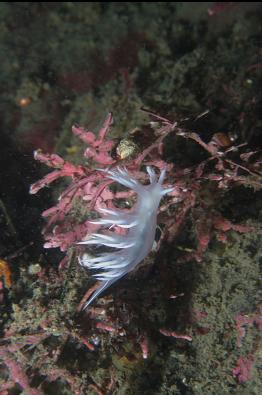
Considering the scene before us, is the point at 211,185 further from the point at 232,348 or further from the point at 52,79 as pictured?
the point at 52,79

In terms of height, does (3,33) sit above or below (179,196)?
above

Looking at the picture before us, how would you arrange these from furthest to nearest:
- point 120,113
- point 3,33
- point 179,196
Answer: point 3,33 → point 120,113 → point 179,196

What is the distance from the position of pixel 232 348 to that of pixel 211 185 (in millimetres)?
1475

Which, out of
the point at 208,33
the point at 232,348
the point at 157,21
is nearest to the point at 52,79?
the point at 157,21

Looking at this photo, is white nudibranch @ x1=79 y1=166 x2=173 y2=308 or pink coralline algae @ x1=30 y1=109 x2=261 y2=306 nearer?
white nudibranch @ x1=79 y1=166 x2=173 y2=308

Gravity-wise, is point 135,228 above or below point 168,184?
below

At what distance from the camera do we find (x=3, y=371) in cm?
304

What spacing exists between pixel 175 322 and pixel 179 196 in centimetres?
122

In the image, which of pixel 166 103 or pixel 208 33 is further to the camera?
pixel 208 33

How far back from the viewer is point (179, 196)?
9.12ft

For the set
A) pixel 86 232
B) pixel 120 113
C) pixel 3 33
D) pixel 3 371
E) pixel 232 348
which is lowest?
pixel 3 371

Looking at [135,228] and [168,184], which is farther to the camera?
[168,184]

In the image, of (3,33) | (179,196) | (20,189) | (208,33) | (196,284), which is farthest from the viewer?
(208,33)

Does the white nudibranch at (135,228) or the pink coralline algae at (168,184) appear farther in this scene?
the pink coralline algae at (168,184)
